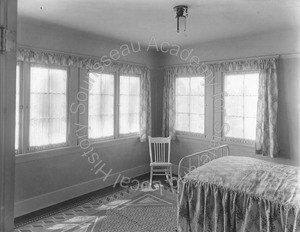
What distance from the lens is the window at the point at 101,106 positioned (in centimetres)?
415

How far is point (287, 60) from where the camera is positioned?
11.9ft

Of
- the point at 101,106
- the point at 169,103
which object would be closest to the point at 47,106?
the point at 101,106

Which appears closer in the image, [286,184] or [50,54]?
[286,184]

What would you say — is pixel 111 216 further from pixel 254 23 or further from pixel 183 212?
pixel 254 23

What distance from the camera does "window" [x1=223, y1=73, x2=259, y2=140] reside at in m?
4.02

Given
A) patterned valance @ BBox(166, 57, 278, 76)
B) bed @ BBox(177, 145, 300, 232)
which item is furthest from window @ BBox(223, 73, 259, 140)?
bed @ BBox(177, 145, 300, 232)

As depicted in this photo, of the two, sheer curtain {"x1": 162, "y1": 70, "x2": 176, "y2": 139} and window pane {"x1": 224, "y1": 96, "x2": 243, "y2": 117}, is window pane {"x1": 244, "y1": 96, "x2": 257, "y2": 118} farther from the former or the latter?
sheer curtain {"x1": 162, "y1": 70, "x2": 176, "y2": 139}

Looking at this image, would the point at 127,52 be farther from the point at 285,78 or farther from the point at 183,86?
the point at 285,78

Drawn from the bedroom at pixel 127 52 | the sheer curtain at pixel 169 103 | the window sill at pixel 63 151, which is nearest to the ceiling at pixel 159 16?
the bedroom at pixel 127 52

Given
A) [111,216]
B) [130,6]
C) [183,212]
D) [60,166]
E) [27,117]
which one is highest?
[130,6]

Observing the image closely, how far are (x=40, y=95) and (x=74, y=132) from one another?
789 millimetres

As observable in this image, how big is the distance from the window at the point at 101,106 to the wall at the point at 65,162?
237 millimetres

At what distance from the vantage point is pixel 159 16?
3033mm

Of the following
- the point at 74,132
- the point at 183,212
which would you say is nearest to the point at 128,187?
the point at 74,132
